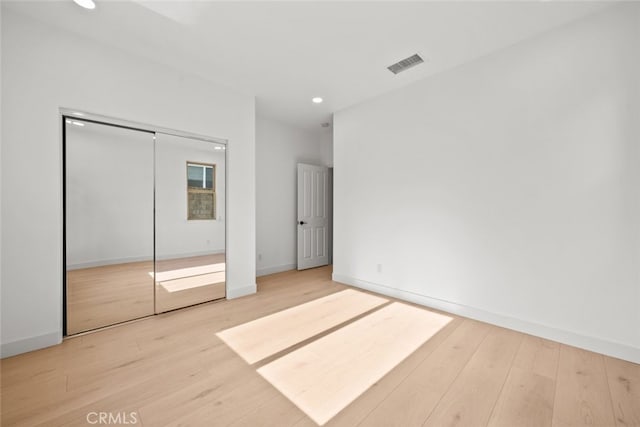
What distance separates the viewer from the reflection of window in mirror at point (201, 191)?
3.21 metres

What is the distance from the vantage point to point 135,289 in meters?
3.04

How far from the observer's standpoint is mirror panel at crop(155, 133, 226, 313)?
9.97 feet

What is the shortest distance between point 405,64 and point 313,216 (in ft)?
10.8

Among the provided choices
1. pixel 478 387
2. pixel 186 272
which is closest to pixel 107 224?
pixel 186 272

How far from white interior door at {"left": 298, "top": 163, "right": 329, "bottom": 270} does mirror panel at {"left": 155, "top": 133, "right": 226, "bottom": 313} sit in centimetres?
199

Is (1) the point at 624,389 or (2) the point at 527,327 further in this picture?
(2) the point at 527,327

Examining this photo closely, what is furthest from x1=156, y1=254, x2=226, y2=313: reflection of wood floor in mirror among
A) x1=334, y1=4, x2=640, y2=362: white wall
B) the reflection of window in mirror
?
x1=334, y1=4, x2=640, y2=362: white wall

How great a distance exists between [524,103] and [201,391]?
3.79 m

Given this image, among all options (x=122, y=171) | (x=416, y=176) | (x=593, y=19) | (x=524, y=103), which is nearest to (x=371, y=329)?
(x=416, y=176)

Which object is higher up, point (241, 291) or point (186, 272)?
point (186, 272)

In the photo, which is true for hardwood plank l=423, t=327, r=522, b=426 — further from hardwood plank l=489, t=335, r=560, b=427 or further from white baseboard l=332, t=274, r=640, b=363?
white baseboard l=332, t=274, r=640, b=363

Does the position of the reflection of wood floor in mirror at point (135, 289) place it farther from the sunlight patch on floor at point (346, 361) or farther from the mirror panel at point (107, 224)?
the sunlight patch on floor at point (346, 361)

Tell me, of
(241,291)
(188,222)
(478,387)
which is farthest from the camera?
(241,291)

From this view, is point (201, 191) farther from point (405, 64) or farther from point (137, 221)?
point (405, 64)
